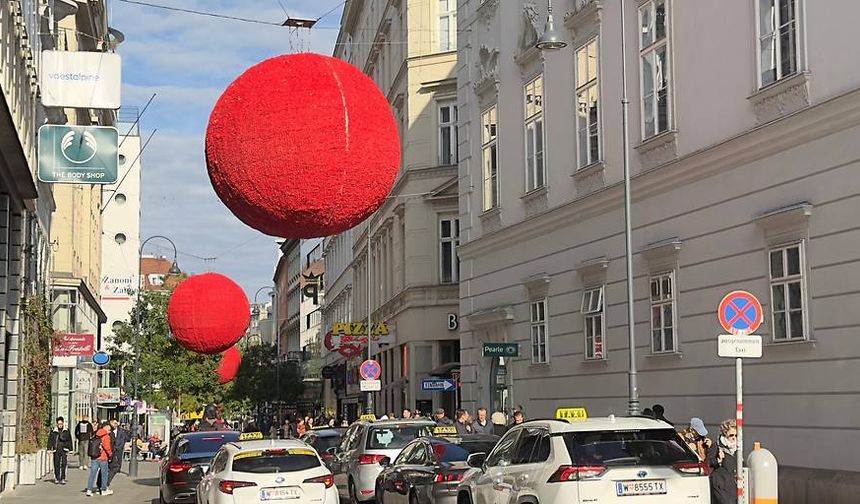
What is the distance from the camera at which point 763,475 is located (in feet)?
53.2

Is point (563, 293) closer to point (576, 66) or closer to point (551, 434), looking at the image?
point (576, 66)

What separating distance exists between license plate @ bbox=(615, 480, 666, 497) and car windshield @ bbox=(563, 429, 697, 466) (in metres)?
0.27

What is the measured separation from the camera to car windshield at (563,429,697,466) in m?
15.0

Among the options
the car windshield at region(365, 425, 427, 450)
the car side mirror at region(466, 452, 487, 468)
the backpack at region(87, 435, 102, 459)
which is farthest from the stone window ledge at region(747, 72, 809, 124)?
the backpack at region(87, 435, 102, 459)

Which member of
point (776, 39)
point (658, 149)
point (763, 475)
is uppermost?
point (776, 39)

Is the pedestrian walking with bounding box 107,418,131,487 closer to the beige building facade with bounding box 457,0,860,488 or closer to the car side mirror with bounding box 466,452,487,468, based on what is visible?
the beige building facade with bounding box 457,0,860,488

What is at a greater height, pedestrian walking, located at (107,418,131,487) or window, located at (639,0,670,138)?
window, located at (639,0,670,138)

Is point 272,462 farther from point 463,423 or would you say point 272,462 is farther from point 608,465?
point 463,423

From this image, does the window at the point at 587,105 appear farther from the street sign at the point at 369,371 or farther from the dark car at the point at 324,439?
the street sign at the point at 369,371

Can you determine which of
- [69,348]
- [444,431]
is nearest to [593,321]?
[444,431]

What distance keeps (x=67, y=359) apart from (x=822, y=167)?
86.5 ft

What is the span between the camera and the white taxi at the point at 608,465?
14.8 m

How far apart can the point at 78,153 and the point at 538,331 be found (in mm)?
13007

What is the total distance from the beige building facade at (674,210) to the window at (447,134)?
13298mm
